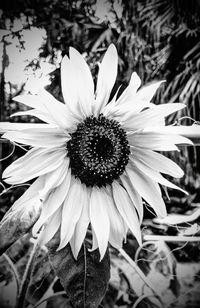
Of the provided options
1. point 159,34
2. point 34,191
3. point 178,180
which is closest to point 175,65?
point 159,34

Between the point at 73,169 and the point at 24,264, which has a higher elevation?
the point at 73,169

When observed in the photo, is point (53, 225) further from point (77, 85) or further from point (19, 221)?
point (77, 85)

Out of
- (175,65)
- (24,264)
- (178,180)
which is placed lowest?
(24,264)

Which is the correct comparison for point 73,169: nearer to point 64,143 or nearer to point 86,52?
point 64,143

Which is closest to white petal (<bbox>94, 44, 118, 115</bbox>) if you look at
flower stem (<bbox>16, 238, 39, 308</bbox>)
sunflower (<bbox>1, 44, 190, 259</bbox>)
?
sunflower (<bbox>1, 44, 190, 259</bbox>)

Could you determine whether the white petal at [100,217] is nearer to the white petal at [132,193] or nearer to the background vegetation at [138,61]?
the white petal at [132,193]

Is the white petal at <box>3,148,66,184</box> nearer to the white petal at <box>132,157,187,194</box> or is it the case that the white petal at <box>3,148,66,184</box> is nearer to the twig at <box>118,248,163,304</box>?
the white petal at <box>132,157,187,194</box>

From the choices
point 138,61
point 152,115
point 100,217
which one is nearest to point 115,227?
point 100,217
